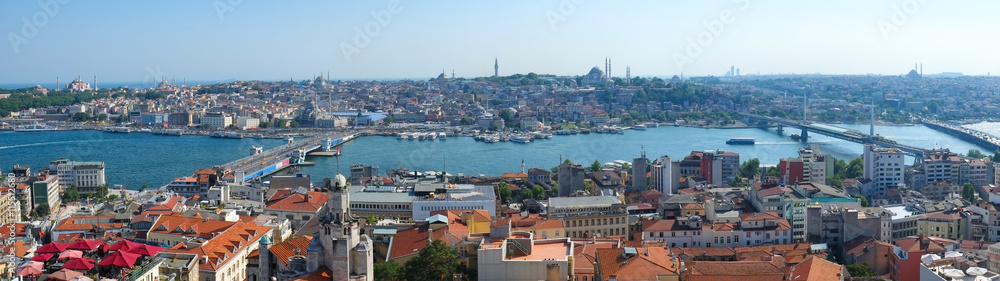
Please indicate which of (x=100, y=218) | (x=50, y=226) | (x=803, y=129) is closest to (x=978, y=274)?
(x=100, y=218)

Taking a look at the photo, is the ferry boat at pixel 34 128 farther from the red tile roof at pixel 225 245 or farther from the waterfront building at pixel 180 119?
the red tile roof at pixel 225 245

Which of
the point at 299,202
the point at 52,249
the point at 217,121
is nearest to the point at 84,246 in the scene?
the point at 52,249

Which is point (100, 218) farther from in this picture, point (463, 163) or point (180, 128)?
point (180, 128)

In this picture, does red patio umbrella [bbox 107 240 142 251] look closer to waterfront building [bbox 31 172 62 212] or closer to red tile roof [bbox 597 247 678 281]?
red tile roof [bbox 597 247 678 281]

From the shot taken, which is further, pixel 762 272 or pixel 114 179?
Result: pixel 114 179

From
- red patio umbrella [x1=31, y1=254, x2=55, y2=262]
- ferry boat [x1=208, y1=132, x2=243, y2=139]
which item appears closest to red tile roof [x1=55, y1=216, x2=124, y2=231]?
red patio umbrella [x1=31, y1=254, x2=55, y2=262]

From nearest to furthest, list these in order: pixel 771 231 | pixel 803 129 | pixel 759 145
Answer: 1. pixel 771 231
2. pixel 759 145
3. pixel 803 129

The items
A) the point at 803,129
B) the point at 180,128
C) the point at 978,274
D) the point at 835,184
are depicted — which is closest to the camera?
the point at 978,274
